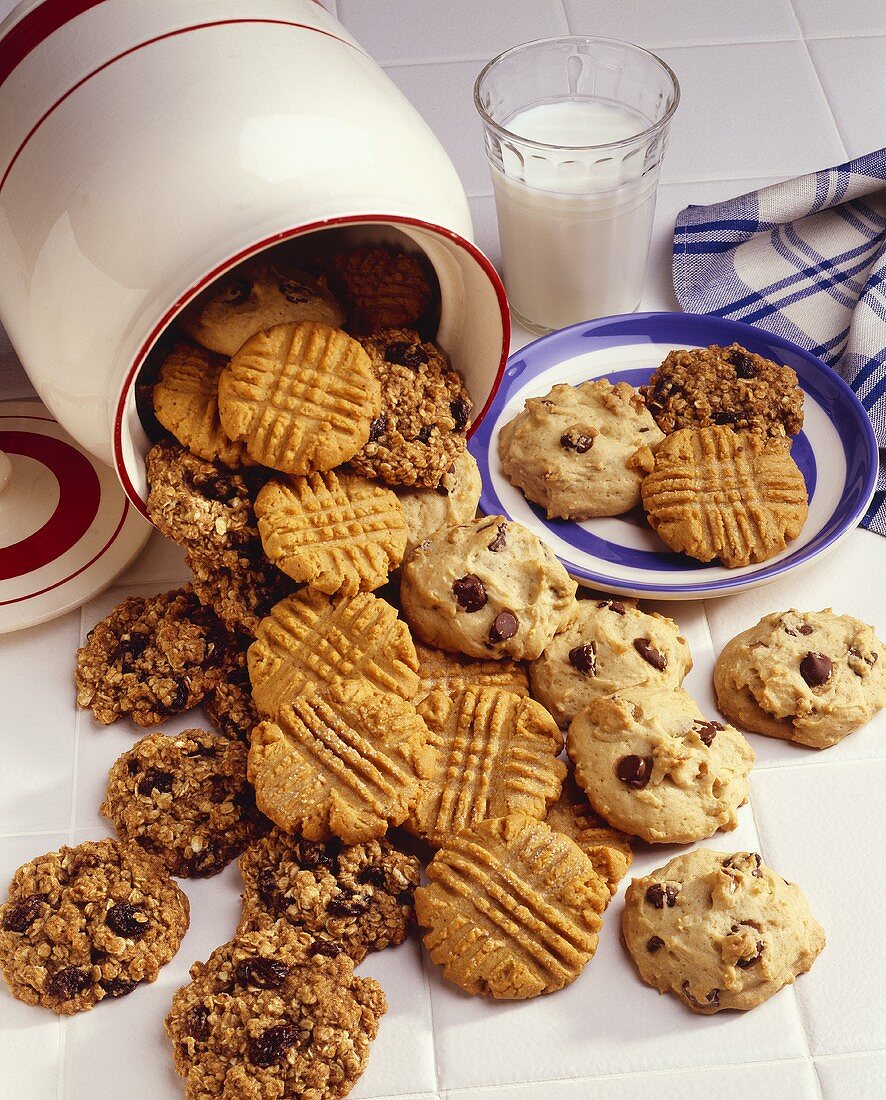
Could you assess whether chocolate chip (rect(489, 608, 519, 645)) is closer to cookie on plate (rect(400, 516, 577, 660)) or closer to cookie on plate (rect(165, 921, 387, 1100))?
cookie on plate (rect(400, 516, 577, 660))

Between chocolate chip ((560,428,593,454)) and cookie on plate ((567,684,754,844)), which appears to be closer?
cookie on plate ((567,684,754,844))

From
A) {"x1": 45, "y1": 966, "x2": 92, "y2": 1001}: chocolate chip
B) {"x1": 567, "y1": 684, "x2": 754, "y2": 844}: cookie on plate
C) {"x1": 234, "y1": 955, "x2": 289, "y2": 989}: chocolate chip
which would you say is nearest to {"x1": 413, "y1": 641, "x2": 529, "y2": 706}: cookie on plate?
{"x1": 567, "y1": 684, "x2": 754, "y2": 844}: cookie on plate

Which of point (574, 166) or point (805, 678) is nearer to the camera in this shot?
point (805, 678)

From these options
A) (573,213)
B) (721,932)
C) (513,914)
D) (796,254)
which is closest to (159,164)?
(573,213)

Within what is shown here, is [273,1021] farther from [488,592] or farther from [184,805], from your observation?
[488,592]

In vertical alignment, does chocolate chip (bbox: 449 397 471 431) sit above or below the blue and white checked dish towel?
above

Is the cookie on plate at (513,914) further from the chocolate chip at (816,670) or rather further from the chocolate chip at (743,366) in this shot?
the chocolate chip at (743,366)

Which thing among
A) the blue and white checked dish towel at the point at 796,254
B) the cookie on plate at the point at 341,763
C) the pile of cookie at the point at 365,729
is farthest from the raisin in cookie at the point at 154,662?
the blue and white checked dish towel at the point at 796,254
